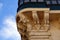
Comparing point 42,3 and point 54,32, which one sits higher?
point 42,3

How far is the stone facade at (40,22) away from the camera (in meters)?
14.0

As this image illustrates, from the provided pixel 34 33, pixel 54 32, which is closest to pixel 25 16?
pixel 34 33

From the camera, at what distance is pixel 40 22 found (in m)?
14.5

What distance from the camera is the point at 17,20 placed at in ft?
49.9

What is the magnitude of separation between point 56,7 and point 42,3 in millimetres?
1045

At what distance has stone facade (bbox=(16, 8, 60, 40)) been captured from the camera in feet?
45.8

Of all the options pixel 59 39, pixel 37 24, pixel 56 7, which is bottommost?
pixel 59 39

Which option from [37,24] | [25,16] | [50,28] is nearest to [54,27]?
[50,28]

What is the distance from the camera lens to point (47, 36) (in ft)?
45.7

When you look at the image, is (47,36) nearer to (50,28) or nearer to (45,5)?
(50,28)

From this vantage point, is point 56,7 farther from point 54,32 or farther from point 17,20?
point 17,20

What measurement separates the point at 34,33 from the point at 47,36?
0.89 metres

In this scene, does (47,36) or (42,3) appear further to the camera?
(42,3)

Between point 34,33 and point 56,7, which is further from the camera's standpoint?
point 56,7
